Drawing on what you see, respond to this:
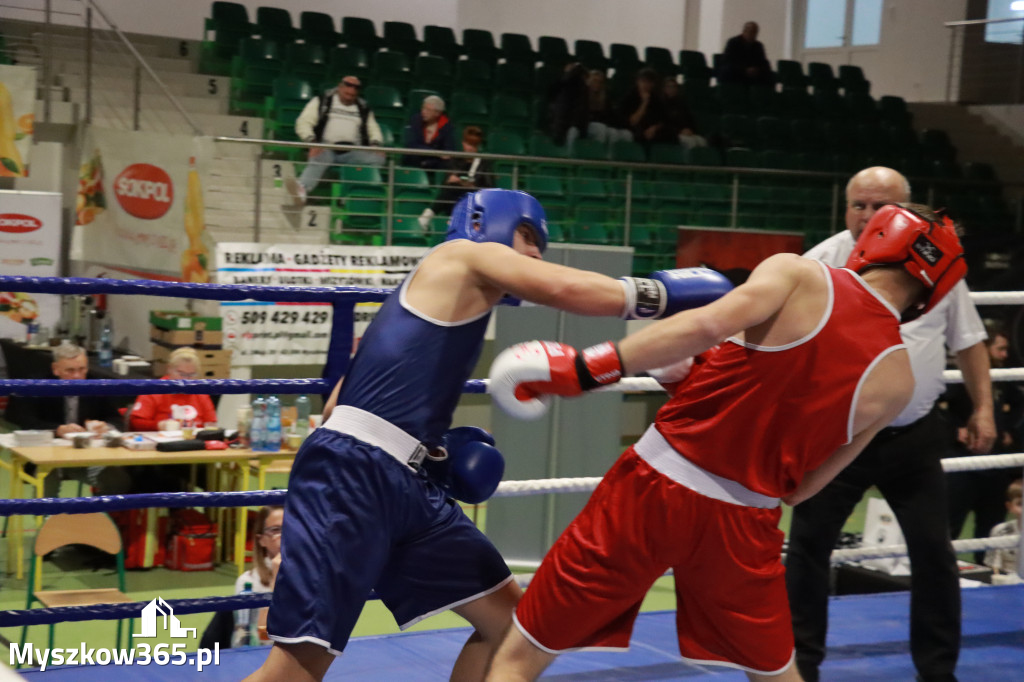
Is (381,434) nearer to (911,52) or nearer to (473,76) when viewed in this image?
(473,76)

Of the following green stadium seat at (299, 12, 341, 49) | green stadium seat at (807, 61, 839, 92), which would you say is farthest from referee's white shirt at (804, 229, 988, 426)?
green stadium seat at (807, 61, 839, 92)

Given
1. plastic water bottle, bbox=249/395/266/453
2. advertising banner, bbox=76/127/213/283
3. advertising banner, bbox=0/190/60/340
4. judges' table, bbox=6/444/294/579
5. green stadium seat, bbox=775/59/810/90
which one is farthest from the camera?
green stadium seat, bbox=775/59/810/90

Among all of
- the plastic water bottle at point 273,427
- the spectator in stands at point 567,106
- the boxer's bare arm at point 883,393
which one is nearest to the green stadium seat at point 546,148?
the spectator in stands at point 567,106

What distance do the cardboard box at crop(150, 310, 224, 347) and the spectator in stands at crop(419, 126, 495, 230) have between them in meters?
1.83

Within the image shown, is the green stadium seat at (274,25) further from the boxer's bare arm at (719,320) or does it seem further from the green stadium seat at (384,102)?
the boxer's bare arm at (719,320)

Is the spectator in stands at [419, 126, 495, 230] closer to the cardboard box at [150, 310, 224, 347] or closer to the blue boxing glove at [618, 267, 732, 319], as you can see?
the cardboard box at [150, 310, 224, 347]

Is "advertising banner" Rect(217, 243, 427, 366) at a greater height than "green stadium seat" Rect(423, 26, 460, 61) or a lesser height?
lesser

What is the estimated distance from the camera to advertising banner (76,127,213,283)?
798cm

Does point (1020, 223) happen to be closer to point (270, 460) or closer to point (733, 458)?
point (270, 460)

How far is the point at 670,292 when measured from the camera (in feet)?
6.38

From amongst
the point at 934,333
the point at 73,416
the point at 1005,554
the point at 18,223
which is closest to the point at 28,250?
the point at 18,223

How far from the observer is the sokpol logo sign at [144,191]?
8.20 meters

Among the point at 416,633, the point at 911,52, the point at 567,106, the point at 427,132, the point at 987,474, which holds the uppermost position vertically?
the point at 911,52

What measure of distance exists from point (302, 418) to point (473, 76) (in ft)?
16.5
